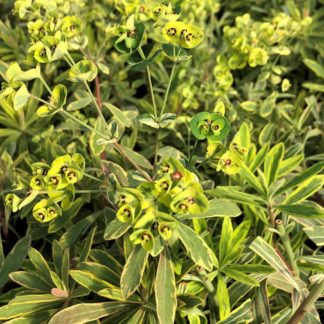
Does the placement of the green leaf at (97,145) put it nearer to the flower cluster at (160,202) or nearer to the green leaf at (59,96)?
the green leaf at (59,96)

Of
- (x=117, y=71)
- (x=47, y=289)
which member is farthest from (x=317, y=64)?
(x=47, y=289)

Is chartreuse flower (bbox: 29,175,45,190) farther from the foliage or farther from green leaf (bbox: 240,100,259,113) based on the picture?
green leaf (bbox: 240,100,259,113)

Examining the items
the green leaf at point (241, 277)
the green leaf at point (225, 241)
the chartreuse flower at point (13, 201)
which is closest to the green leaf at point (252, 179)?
the green leaf at point (225, 241)

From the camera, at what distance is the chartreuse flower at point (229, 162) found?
106 cm

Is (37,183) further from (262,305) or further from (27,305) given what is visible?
(262,305)

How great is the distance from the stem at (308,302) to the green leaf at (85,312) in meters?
0.41

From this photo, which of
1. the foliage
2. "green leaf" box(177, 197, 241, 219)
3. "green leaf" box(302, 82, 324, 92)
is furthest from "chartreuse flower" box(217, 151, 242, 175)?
"green leaf" box(302, 82, 324, 92)

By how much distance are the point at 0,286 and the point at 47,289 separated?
181 mm

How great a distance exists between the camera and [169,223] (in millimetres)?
929

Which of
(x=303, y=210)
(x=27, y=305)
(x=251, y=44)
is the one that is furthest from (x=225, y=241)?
(x=251, y=44)

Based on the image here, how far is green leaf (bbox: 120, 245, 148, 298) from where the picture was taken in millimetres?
1086

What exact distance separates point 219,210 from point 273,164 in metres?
0.29

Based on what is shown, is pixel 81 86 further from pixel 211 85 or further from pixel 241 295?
pixel 241 295

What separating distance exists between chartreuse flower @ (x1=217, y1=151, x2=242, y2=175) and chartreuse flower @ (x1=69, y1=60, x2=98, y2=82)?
1.17ft
